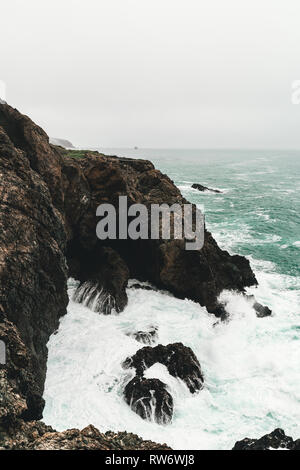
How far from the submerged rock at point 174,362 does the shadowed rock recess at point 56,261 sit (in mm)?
4362

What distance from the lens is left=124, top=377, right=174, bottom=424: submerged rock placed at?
13.9 meters

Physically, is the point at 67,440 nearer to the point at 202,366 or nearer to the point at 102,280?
the point at 202,366

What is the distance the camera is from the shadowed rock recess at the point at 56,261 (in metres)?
10.5

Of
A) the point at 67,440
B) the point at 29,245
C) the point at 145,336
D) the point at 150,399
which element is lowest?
the point at 150,399

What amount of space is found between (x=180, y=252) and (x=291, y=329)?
881cm

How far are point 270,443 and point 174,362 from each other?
5.67 m

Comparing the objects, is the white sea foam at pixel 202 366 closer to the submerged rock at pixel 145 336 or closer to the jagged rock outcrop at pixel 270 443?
the submerged rock at pixel 145 336

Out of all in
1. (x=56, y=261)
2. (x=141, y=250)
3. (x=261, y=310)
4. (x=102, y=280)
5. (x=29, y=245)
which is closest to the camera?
(x=29, y=245)

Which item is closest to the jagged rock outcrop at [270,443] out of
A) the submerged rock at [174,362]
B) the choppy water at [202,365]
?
the choppy water at [202,365]

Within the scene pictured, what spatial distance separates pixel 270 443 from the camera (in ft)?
38.5

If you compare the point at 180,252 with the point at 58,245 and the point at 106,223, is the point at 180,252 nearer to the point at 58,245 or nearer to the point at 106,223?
the point at 106,223

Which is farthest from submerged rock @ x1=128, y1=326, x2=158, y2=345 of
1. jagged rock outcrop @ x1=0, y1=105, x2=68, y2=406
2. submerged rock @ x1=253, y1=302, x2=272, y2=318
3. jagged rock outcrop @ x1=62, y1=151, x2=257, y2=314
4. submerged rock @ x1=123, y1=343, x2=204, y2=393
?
submerged rock @ x1=253, y1=302, x2=272, y2=318

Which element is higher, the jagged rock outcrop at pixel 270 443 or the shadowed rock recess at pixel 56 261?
the shadowed rock recess at pixel 56 261

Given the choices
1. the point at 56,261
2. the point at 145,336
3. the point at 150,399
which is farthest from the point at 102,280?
the point at 150,399
